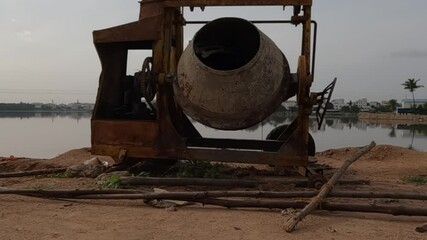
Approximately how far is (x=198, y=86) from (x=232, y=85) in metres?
0.45

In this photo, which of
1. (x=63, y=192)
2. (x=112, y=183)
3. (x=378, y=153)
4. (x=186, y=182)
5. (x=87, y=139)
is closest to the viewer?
(x=63, y=192)

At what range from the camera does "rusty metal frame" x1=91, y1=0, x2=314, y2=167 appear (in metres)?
5.91

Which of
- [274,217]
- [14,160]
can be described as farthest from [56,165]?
[274,217]

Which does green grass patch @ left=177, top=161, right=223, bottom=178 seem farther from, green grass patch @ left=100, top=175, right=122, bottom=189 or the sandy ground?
the sandy ground

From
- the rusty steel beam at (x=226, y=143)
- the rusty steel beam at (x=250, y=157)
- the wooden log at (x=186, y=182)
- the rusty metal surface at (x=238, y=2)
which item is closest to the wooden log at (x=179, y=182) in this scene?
the wooden log at (x=186, y=182)

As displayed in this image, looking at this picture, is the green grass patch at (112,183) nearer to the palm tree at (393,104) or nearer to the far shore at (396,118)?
the far shore at (396,118)

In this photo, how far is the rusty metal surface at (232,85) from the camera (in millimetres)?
5605

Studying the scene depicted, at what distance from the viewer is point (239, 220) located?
13.4 feet

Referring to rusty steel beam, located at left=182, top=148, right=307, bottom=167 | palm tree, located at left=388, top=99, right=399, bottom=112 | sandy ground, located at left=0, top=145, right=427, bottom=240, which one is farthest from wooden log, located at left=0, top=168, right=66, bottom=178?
palm tree, located at left=388, top=99, right=399, bottom=112

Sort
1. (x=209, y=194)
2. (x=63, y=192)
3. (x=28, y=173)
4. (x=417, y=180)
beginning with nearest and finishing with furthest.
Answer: (x=209, y=194), (x=63, y=192), (x=28, y=173), (x=417, y=180)

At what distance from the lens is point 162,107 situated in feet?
20.1

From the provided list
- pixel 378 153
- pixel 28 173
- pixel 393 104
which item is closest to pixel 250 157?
pixel 28 173

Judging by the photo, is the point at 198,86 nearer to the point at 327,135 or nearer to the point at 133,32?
the point at 133,32

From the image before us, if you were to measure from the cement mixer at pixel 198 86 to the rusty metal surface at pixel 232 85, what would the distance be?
1cm
